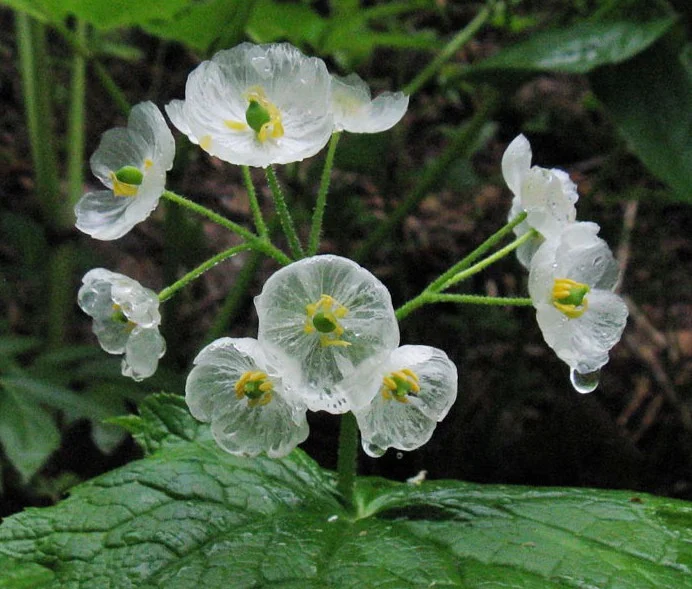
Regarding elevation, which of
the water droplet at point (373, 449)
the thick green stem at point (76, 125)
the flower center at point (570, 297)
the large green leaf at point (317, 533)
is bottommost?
the large green leaf at point (317, 533)

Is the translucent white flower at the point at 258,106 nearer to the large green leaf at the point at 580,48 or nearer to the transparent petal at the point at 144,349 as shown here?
the transparent petal at the point at 144,349

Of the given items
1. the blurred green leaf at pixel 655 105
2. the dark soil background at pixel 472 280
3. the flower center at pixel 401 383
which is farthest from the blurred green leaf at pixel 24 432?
the blurred green leaf at pixel 655 105

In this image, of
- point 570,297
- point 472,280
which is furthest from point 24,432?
point 472,280

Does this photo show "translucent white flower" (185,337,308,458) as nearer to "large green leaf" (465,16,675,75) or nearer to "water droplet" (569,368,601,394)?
"water droplet" (569,368,601,394)

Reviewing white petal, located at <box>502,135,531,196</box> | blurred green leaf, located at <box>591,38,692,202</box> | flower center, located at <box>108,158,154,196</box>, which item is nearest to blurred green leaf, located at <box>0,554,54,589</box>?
flower center, located at <box>108,158,154,196</box>

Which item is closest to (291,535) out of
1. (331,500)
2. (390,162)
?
(331,500)

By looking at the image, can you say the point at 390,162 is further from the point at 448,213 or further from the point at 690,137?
the point at 690,137

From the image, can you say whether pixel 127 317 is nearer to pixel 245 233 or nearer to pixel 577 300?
pixel 245 233
